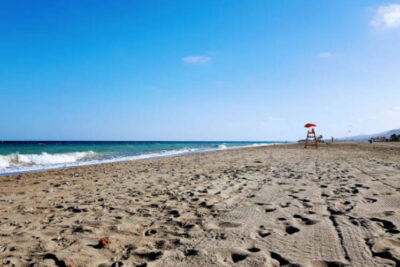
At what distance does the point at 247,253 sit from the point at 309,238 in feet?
2.46

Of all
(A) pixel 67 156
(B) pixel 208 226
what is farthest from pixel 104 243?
(A) pixel 67 156

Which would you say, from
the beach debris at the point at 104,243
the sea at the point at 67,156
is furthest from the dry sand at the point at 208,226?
the sea at the point at 67,156

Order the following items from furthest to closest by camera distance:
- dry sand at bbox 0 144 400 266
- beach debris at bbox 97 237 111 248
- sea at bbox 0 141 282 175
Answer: sea at bbox 0 141 282 175 → beach debris at bbox 97 237 111 248 → dry sand at bbox 0 144 400 266

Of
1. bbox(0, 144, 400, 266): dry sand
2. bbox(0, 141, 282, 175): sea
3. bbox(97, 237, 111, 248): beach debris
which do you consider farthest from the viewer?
bbox(0, 141, 282, 175): sea

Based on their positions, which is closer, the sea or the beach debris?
the beach debris

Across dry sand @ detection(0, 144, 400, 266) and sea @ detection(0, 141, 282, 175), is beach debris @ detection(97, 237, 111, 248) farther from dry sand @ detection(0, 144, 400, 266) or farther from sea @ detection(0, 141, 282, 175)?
sea @ detection(0, 141, 282, 175)

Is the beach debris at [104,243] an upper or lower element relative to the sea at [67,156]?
upper

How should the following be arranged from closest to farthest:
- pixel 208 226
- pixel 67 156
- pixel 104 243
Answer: pixel 104 243, pixel 208 226, pixel 67 156

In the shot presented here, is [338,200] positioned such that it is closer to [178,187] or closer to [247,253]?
[247,253]

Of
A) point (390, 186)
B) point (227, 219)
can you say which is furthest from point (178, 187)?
point (390, 186)

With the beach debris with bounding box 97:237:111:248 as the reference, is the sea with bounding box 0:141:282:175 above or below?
below

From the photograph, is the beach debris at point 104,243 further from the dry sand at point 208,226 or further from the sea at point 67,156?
the sea at point 67,156

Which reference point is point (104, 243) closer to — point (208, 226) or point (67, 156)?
point (208, 226)

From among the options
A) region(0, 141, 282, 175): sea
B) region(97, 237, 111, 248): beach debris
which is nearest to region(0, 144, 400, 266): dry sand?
region(97, 237, 111, 248): beach debris
